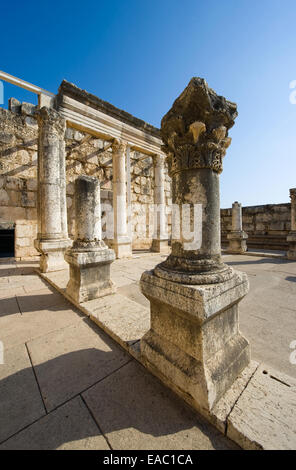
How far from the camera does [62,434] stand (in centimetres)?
106

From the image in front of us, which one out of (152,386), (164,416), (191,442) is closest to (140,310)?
(152,386)

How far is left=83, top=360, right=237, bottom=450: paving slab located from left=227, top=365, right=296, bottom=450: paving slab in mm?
114

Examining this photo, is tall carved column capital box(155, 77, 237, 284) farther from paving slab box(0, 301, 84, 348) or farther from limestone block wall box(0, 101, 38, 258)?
limestone block wall box(0, 101, 38, 258)

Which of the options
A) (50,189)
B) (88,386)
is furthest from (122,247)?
(88,386)

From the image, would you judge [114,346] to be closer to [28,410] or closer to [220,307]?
[28,410]

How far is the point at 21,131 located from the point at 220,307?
7.89 metres

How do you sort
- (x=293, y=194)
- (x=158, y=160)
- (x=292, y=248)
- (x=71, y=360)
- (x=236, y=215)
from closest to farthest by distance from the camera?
1. (x=71, y=360)
2. (x=292, y=248)
3. (x=293, y=194)
4. (x=236, y=215)
5. (x=158, y=160)

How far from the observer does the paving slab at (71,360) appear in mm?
1375

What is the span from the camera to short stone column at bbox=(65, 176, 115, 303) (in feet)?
9.12

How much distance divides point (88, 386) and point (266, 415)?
1.16m

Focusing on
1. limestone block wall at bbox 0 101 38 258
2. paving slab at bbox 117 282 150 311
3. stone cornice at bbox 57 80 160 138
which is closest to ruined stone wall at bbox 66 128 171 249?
stone cornice at bbox 57 80 160 138

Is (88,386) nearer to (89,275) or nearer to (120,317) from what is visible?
(120,317)
